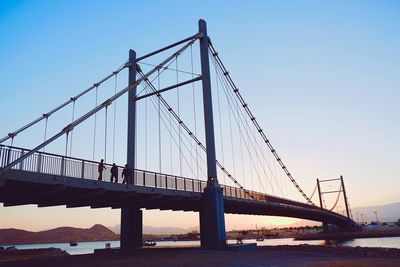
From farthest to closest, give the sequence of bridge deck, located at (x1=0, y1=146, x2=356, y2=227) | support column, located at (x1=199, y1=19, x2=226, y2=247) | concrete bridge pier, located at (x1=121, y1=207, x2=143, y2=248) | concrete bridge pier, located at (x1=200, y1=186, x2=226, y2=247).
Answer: concrete bridge pier, located at (x1=121, y1=207, x2=143, y2=248) → support column, located at (x1=199, y1=19, x2=226, y2=247) → concrete bridge pier, located at (x1=200, y1=186, x2=226, y2=247) → bridge deck, located at (x1=0, y1=146, x2=356, y2=227)

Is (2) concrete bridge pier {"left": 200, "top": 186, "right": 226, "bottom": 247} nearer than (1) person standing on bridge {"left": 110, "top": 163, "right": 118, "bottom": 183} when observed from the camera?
No

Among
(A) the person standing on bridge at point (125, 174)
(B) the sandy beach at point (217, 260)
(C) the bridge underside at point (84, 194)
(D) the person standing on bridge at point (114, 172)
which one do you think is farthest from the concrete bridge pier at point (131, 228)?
(D) the person standing on bridge at point (114, 172)

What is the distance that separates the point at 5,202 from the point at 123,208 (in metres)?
9.70

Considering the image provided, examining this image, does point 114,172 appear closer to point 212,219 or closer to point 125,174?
point 125,174

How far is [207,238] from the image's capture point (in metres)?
27.0

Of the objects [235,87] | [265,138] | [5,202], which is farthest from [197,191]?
[265,138]

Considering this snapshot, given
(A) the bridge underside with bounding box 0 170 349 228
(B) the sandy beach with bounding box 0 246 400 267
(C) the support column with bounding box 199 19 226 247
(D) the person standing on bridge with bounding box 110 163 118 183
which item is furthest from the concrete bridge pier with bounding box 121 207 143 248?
(D) the person standing on bridge with bounding box 110 163 118 183

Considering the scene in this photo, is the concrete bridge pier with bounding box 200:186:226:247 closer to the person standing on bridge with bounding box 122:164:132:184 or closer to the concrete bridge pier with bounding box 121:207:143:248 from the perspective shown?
the concrete bridge pier with bounding box 121:207:143:248

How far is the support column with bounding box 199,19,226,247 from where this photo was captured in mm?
26734

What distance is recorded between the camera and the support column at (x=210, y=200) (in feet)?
87.7

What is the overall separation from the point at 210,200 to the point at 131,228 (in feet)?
21.9

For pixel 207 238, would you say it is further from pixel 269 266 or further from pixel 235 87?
pixel 235 87

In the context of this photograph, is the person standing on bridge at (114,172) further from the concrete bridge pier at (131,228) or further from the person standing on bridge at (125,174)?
the concrete bridge pier at (131,228)

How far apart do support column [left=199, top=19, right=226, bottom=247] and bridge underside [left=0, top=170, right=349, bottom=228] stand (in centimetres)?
103
